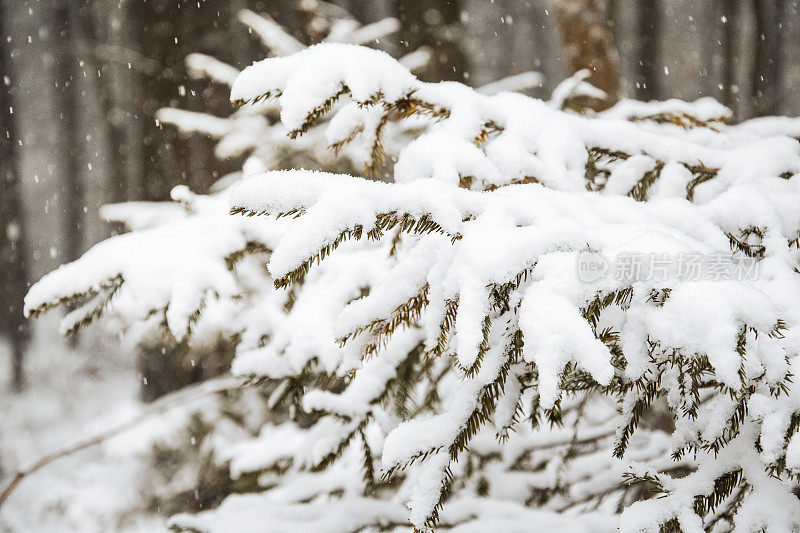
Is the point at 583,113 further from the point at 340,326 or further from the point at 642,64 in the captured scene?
the point at 642,64

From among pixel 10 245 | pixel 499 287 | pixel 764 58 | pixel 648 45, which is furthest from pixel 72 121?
pixel 499 287

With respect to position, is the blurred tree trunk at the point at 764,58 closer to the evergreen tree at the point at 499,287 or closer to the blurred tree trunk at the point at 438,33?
the blurred tree trunk at the point at 438,33

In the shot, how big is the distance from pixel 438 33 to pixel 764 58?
5680 mm

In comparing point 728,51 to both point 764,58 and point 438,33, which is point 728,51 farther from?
point 438,33

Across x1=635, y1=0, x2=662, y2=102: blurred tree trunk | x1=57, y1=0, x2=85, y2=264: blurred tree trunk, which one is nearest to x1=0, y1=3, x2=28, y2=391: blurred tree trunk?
x1=57, y1=0, x2=85, y2=264: blurred tree trunk

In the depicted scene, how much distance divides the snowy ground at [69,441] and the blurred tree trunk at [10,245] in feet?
2.63

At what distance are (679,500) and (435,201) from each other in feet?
2.58

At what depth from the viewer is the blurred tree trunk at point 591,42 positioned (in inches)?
138

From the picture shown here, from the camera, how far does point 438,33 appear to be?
6.22m

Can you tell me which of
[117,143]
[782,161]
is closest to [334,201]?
[782,161]

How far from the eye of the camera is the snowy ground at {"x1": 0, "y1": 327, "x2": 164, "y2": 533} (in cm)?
455

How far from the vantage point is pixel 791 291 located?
1.03m

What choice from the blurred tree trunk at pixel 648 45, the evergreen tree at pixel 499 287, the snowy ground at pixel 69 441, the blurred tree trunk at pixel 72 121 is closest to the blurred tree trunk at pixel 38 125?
the blurred tree trunk at pixel 72 121

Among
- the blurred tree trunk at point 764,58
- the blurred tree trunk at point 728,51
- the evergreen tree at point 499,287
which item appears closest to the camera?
the evergreen tree at point 499,287
